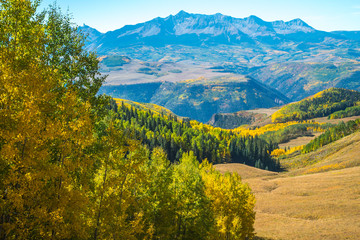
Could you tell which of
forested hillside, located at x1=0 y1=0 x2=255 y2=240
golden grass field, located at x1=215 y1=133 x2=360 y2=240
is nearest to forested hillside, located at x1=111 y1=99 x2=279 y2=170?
golden grass field, located at x1=215 y1=133 x2=360 y2=240

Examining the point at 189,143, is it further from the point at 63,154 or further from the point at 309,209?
the point at 63,154

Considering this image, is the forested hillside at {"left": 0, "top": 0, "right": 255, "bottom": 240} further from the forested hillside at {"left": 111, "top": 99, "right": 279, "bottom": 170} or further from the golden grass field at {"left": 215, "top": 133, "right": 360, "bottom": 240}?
the forested hillside at {"left": 111, "top": 99, "right": 279, "bottom": 170}

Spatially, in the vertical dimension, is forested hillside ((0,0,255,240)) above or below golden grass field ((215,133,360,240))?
above

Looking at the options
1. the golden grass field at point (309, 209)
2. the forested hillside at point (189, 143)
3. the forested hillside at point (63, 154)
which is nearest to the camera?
the forested hillside at point (63, 154)

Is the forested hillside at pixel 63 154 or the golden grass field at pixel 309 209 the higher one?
the forested hillside at pixel 63 154

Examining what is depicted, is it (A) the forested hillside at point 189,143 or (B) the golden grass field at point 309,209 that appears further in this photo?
(A) the forested hillside at point 189,143

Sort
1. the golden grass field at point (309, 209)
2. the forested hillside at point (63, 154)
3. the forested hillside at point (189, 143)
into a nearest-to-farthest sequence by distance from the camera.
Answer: the forested hillside at point (63, 154) → the golden grass field at point (309, 209) → the forested hillside at point (189, 143)

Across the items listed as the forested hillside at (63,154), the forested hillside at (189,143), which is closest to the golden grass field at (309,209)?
the forested hillside at (63,154)

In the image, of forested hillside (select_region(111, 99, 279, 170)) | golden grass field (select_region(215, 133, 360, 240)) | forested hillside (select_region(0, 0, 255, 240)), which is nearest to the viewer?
Answer: forested hillside (select_region(0, 0, 255, 240))

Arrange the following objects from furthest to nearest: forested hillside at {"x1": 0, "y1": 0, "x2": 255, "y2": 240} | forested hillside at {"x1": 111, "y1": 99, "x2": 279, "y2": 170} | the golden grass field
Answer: forested hillside at {"x1": 111, "y1": 99, "x2": 279, "y2": 170}
the golden grass field
forested hillside at {"x1": 0, "y1": 0, "x2": 255, "y2": 240}

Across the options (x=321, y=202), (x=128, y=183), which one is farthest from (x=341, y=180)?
(x=128, y=183)

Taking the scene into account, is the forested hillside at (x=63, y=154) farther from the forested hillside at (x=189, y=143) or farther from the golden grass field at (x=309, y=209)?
the forested hillside at (x=189, y=143)

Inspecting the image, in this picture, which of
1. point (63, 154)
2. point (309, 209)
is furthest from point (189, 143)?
point (63, 154)

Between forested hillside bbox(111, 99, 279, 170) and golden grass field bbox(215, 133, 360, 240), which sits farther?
forested hillside bbox(111, 99, 279, 170)
